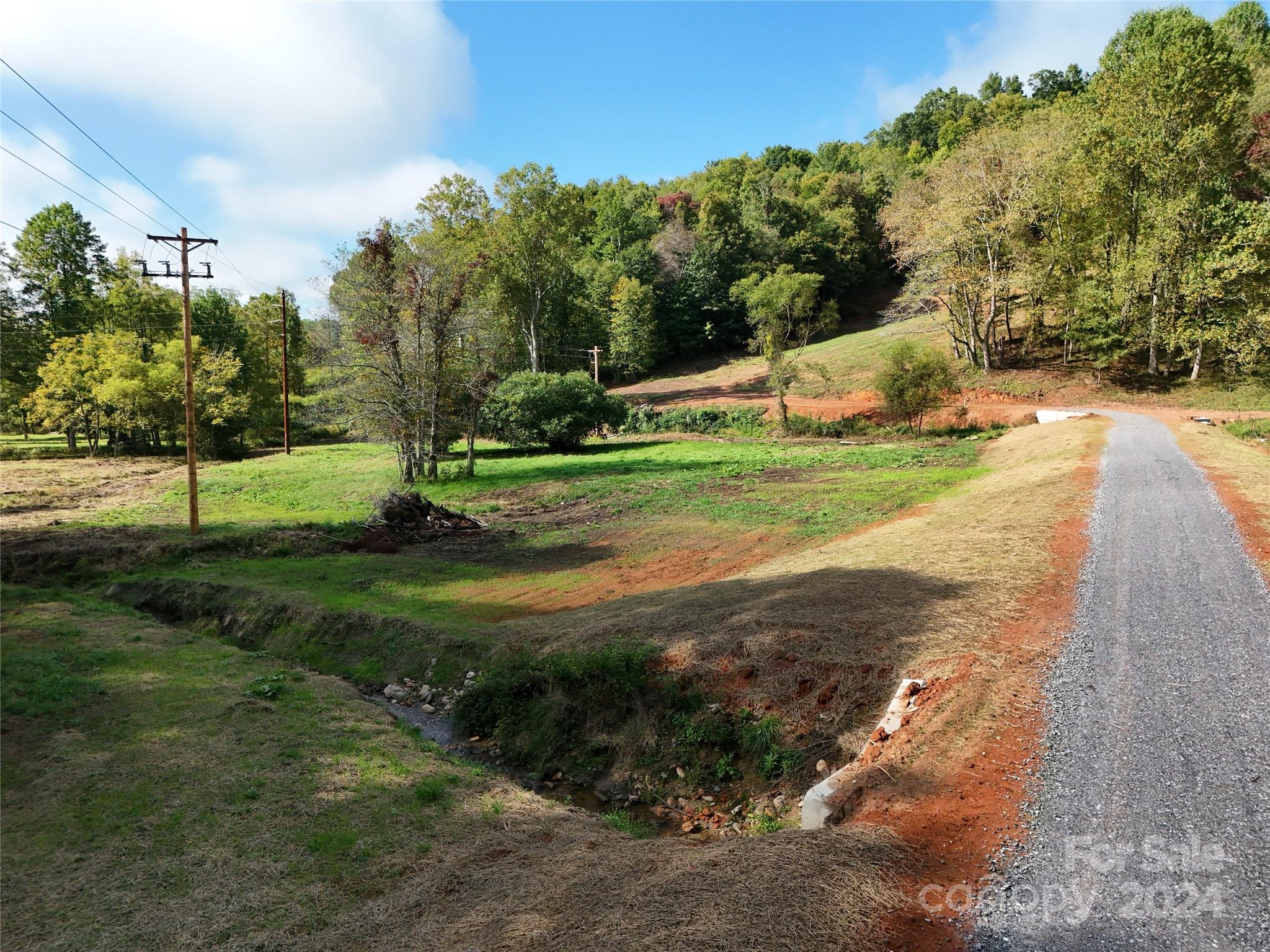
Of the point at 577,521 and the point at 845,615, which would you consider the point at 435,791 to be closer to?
the point at 845,615

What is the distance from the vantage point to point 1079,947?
4484 mm

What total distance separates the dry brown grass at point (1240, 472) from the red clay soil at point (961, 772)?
6.46 metres

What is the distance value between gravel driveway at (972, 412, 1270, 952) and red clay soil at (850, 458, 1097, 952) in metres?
0.21

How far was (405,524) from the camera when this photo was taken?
22062mm

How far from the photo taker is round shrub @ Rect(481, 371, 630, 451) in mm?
43219

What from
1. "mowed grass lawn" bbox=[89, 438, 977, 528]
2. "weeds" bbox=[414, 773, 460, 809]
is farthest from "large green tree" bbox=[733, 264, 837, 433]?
"weeds" bbox=[414, 773, 460, 809]

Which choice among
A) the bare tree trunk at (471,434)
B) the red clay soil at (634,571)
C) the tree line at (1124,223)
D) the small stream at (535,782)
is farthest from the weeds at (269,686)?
the tree line at (1124,223)

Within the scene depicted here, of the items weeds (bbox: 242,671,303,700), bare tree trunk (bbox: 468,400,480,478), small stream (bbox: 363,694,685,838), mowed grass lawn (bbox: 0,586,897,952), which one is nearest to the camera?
mowed grass lawn (bbox: 0,586,897,952)

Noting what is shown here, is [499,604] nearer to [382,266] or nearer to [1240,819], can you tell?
[1240,819]

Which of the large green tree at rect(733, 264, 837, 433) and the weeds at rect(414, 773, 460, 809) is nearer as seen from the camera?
the weeds at rect(414, 773, 460, 809)

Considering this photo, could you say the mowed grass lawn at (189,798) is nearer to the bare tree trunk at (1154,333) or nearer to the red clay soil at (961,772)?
the red clay soil at (961,772)

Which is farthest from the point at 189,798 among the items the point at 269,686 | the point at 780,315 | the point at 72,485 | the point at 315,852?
the point at 780,315

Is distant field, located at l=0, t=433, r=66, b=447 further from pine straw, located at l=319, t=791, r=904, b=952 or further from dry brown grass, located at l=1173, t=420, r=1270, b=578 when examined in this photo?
dry brown grass, located at l=1173, t=420, r=1270, b=578

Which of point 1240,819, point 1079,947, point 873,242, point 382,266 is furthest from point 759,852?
point 873,242
